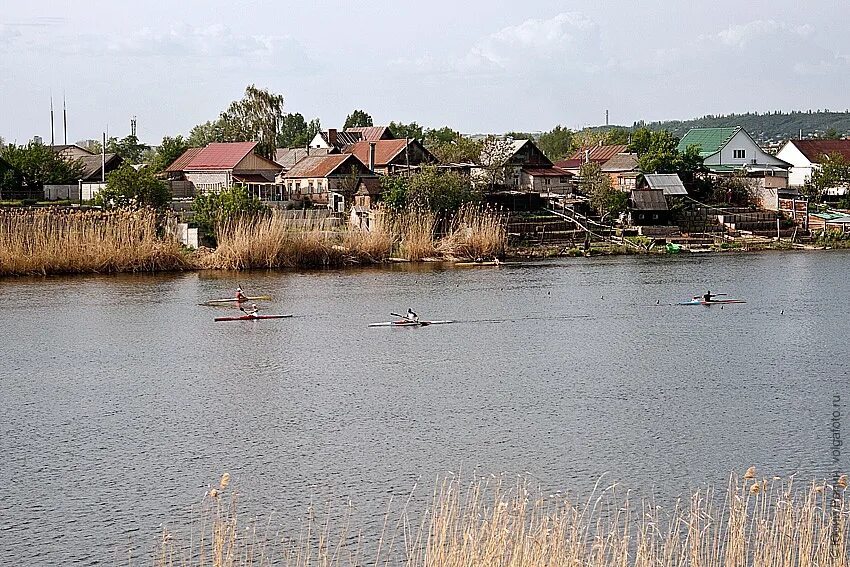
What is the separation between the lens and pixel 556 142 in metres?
116

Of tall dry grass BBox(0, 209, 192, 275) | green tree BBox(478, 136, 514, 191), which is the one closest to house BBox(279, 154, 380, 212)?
green tree BBox(478, 136, 514, 191)

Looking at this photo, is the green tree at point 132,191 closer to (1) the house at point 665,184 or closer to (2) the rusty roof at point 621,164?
(1) the house at point 665,184

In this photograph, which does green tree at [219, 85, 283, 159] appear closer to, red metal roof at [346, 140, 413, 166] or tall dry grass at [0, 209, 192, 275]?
red metal roof at [346, 140, 413, 166]

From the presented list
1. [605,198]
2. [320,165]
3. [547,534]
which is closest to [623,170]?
[605,198]

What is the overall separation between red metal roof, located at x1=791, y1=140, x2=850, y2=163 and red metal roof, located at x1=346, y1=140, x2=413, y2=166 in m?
26.7

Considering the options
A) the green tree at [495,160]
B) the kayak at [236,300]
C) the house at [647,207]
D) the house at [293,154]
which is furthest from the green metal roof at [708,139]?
the kayak at [236,300]

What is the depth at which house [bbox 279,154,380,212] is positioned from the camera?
183ft

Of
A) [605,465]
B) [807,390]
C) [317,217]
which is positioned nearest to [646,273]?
[317,217]

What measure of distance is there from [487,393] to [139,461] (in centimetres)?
704

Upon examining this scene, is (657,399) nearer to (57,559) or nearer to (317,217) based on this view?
(57,559)

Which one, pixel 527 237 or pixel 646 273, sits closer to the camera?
pixel 646 273

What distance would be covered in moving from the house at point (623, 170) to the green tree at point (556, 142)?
43641 millimetres

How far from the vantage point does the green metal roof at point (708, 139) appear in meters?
73.2

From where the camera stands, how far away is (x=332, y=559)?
39.4ft
